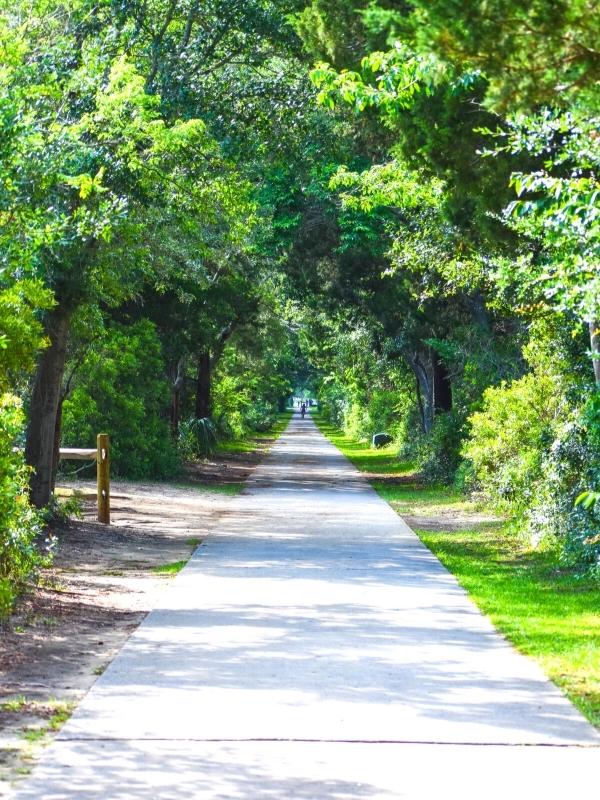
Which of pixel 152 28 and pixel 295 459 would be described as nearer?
pixel 152 28

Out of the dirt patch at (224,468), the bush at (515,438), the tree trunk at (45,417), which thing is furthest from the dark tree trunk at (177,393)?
the tree trunk at (45,417)

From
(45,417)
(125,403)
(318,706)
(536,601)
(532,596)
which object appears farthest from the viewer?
(125,403)

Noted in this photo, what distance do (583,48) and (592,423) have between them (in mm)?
8013

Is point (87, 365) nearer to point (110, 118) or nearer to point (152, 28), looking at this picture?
point (152, 28)

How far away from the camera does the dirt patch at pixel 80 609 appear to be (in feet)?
24.2

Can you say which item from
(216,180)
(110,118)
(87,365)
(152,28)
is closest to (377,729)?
(110,118)

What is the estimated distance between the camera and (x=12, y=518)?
33.4 ft

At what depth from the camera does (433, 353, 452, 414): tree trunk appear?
Result: 3391cm

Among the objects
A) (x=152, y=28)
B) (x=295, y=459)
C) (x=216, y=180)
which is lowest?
(x=295, y=459)

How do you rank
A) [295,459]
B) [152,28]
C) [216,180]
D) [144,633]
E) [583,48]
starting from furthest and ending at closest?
[295,459], [152,28], [216,180], [144,633], [583,48]

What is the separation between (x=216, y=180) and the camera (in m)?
17.8

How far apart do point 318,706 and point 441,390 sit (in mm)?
27214


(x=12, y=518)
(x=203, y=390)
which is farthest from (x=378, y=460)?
(x=12, y=518)

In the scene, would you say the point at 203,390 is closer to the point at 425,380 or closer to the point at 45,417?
the point at 425,380
